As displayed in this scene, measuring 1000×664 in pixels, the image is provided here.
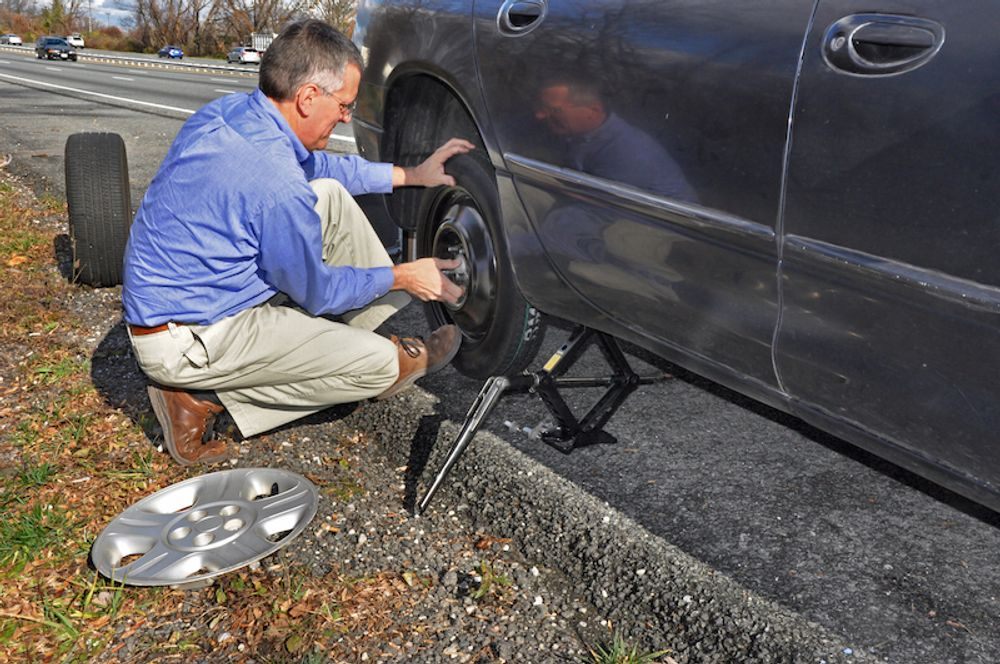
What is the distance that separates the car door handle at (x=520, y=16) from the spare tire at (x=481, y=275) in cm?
42

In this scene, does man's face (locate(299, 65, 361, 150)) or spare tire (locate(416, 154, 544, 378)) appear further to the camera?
spare tire (locate(416, 154, 544, 378))

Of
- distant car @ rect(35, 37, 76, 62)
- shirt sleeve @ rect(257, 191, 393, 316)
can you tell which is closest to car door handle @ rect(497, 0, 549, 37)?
shirt sleeve @ rect(257, 191, 393, 316)

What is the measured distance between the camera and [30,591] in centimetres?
201

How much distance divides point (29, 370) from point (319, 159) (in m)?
1.27

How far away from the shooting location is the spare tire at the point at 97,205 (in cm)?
364

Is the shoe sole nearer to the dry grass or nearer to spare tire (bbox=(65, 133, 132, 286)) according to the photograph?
the dry grass

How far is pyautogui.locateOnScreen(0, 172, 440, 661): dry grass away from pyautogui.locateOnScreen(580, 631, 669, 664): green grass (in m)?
0.37

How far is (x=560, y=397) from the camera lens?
2.46 m

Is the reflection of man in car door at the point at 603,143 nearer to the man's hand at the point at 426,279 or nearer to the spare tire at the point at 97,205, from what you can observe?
the man's hand at the point at 426,279

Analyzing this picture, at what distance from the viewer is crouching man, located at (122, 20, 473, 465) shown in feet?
7.52

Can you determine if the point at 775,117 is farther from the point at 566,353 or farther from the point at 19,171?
the point at 19,171

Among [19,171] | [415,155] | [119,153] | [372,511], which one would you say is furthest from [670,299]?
[19,171]

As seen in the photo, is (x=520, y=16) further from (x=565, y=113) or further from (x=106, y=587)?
(x=106, y=587)

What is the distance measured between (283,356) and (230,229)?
407mm
